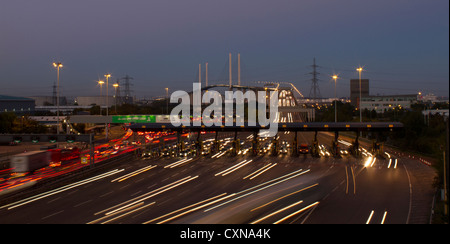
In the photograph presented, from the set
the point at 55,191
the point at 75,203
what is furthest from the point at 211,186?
the point at 55,191

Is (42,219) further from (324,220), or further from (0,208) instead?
(324,220)

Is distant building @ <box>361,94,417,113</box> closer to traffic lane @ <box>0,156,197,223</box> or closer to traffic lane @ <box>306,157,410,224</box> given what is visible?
traffic lane @ <box>306,157,410,224</box>

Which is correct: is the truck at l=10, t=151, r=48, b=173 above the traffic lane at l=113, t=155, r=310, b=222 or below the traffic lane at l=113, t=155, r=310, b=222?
above

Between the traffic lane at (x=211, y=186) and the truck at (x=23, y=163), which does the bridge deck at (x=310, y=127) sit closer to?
the traffic lane at (x=211, y=186)

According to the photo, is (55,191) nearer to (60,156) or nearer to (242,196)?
(60,156)

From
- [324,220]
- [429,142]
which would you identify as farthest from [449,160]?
[429,142]

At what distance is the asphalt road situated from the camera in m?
14.1

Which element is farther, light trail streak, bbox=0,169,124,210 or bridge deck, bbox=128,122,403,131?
bridge deck, bbox=128,122,403,131

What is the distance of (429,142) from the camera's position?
35.7 meters

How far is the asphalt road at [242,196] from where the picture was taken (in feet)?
46.3

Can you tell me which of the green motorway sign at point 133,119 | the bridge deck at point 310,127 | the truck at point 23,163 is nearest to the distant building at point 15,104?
the green motorway sign at point 133,119

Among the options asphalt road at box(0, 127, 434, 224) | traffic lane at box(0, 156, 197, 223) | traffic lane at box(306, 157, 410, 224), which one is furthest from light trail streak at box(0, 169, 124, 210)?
traffic lane at box(306, 157, 410, 224)

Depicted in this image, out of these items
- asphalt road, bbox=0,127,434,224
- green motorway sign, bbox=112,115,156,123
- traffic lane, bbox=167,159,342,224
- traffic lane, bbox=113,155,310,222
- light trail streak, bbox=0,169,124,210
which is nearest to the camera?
traffic lane, bbox=167,159,342,224
